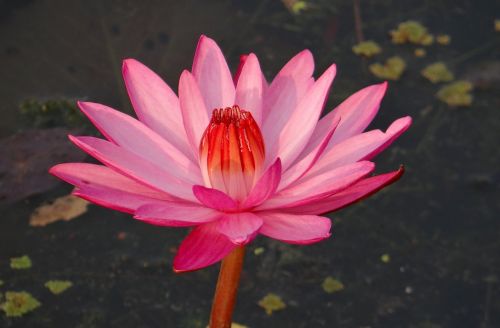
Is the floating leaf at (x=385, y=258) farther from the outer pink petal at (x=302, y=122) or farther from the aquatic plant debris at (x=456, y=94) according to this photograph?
the outer pink petal at (x=302, y=122)

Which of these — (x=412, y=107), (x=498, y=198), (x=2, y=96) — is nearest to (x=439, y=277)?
(x=498, y=198)

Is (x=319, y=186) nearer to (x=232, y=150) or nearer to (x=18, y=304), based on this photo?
(x=232, y=150)

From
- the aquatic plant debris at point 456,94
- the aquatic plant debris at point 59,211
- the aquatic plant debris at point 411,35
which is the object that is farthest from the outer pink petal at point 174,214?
the aquatic plant debris at point 411,35

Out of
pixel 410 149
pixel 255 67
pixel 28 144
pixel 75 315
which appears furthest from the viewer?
pixel 410 149

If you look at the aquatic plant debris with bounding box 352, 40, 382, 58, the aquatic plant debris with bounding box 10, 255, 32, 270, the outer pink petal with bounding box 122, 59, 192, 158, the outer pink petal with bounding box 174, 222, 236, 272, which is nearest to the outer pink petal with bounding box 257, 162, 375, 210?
the outer pink petal with bounding box 174, 222, 236, 272

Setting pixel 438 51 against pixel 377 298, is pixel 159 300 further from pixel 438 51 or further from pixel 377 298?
pixel 438 51

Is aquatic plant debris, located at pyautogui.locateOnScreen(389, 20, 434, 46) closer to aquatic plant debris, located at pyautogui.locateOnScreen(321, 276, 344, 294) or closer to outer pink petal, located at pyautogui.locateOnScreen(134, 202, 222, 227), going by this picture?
aquatic plant debris, located at pyautogui.locateOnScreen(321, 276, 344, 294)
